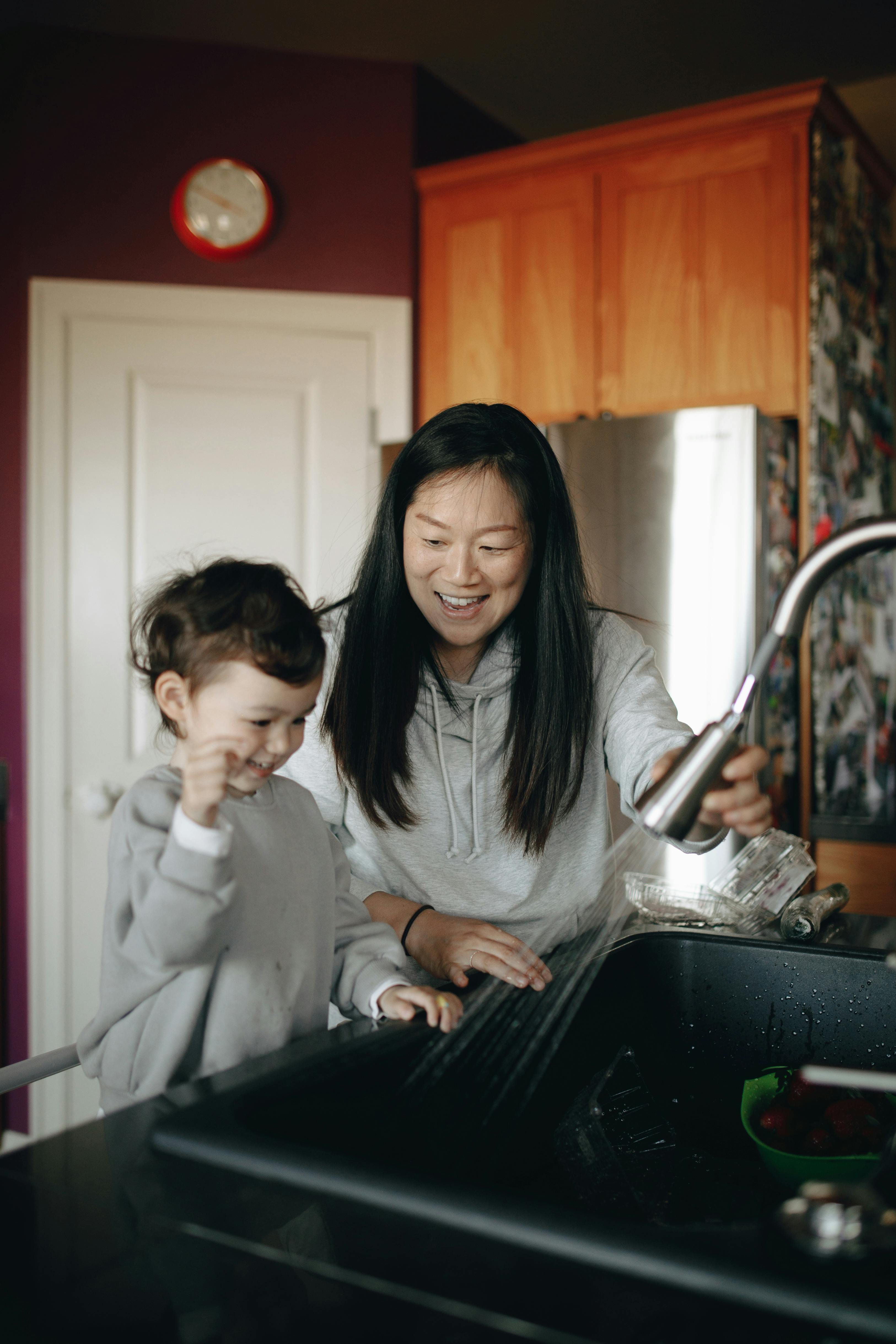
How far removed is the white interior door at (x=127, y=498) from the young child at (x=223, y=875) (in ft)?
5.70

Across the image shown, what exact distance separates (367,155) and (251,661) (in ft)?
7.65

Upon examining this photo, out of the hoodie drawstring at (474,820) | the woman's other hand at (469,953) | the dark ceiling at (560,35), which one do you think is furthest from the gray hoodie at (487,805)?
the dark ceiling at (560,35)

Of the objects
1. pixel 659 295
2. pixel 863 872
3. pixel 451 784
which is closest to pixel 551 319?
pixel 659 295

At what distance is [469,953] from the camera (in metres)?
0.96

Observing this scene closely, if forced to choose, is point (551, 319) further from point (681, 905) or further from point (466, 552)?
point (681, 905)

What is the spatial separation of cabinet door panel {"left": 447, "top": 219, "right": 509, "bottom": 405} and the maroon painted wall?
0.42ft

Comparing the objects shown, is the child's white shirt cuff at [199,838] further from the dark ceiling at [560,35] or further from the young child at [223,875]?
the dark ceiling at [560,35]

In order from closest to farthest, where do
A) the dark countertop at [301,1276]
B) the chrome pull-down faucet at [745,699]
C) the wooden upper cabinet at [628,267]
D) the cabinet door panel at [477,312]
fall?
the dark countertop at [301,1276]
the chrome pull-down faucet at [745,699]
the wooden upper cabinet at [628,267]
the cabinet door panel at [477,312]

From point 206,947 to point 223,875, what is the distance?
0.05 meters

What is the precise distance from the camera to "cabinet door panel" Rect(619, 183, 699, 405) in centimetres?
243

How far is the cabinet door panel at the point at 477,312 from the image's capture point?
2.65m

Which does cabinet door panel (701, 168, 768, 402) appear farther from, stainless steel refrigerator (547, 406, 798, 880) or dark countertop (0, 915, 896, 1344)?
dark countertop (0, 915, 896, 1344)

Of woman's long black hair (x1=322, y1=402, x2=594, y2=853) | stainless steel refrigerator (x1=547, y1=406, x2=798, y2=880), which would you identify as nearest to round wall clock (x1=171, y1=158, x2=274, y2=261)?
stainless steel refrigerator (x1=547, y1=406, x2=798, y2=880)

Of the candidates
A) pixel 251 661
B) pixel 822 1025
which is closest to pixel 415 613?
pixel 251 661
